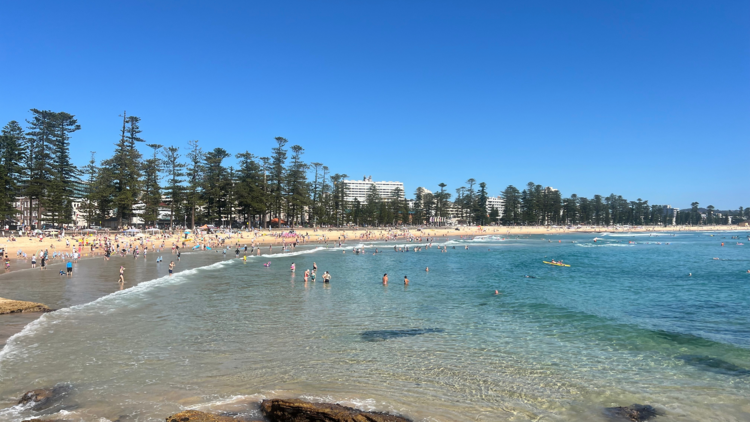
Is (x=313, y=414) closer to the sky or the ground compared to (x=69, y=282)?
closer to the sky

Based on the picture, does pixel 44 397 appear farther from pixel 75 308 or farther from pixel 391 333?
pixel 75 308

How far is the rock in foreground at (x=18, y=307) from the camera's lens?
14844mm

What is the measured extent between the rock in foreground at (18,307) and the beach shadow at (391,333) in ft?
41.0

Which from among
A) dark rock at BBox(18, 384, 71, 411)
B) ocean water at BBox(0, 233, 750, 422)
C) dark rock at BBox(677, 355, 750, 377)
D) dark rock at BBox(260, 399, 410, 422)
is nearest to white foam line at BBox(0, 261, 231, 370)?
ocean water at BBox(0, 233, 750, 422)

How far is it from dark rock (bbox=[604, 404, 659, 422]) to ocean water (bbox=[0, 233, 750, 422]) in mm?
223

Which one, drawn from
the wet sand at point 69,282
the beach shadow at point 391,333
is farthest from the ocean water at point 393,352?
the wet sand at point 69,282

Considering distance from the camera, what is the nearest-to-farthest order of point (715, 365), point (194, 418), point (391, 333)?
point (194, 418), point (715, 365), point (391, 333)

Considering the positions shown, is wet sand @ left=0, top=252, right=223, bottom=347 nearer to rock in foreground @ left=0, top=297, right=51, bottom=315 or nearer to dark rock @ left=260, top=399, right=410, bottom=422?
rock in foreground @ left=0, top=297, right=51, bottom=315

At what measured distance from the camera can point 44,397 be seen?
8148 millimetres

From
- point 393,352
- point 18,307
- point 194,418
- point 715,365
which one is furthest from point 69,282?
point 715,365

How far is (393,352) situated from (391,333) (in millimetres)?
2072

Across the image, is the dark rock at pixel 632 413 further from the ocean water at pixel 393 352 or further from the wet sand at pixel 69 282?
the wet sand at pixel 69 282

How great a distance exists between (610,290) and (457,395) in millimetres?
19593

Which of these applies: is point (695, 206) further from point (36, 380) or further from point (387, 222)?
point (36, 380)
